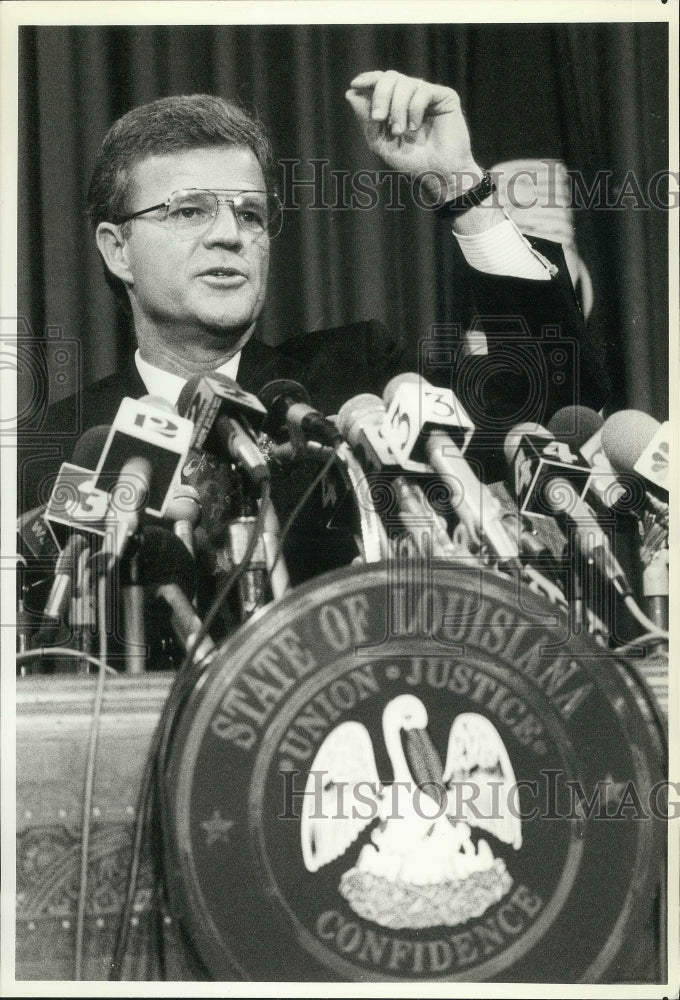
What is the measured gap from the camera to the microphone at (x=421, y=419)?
2412 millimetres

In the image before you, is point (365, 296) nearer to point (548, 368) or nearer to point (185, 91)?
point (548, 368)

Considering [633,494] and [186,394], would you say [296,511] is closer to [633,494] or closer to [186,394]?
[186,394]

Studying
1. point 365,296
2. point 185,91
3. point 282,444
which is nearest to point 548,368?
point 365,296

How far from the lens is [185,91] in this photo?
2.43 meters

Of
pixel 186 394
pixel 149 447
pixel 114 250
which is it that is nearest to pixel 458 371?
pixel 186 394

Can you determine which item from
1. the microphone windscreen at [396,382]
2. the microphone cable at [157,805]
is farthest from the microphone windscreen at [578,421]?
the microphone cable at [157,805]

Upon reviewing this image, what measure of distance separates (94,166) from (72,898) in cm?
170

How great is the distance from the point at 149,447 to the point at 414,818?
105 cm

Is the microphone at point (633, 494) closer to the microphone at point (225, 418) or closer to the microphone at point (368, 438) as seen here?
the microphone at point (368, 438)

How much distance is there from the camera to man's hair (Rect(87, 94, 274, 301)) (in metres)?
2.41

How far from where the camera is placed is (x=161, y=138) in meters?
2.41

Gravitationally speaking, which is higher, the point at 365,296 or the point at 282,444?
the point at 365,296

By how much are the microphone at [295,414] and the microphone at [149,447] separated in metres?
0.19

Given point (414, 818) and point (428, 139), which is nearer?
point (414, 818)
